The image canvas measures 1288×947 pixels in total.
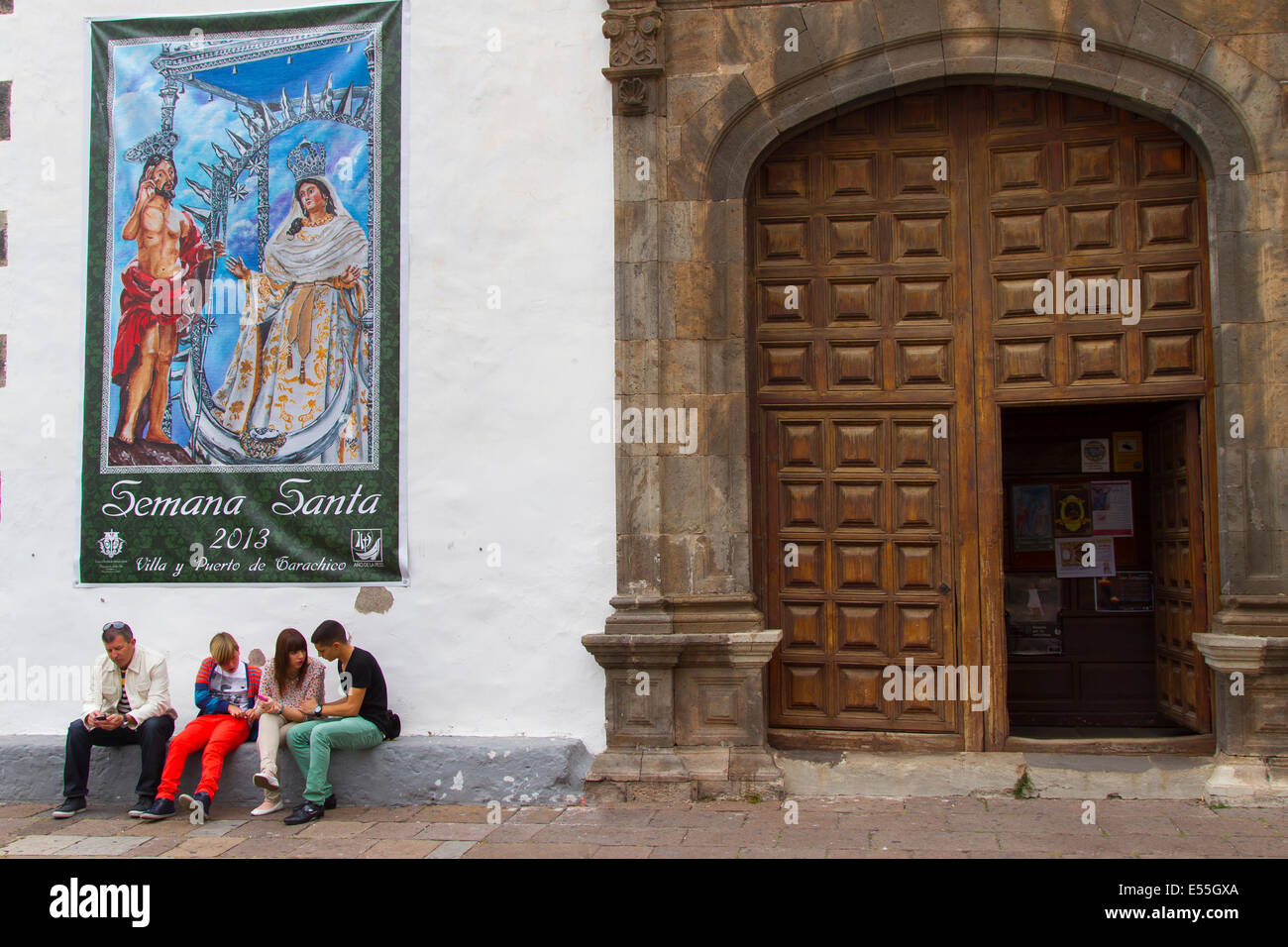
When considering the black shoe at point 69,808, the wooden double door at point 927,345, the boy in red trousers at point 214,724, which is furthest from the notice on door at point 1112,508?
the black shoe at point 69,808


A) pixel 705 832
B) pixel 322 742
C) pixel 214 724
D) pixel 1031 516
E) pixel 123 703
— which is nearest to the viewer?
pixel 705 832

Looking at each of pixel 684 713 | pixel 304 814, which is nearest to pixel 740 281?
pixel 684 713

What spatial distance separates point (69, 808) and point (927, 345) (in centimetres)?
585

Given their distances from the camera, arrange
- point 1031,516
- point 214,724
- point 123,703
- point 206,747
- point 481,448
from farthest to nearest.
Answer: point 1031,516, point 481,448, point 123,703, point 214,724, point 206,747

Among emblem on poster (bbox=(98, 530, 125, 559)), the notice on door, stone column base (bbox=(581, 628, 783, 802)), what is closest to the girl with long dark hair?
emblem on poster (bbox=(98, 530, 125, 559))

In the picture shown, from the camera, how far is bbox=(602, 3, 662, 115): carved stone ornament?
7.19 meters

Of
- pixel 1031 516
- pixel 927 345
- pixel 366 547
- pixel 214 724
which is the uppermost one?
pixel 927 345

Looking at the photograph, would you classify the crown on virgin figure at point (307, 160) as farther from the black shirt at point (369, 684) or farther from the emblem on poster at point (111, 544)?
the black shirt at point (369, 684)

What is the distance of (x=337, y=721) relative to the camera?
6.95 meters

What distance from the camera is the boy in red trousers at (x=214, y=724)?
692 cm

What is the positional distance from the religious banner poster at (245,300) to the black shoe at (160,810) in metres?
1.39

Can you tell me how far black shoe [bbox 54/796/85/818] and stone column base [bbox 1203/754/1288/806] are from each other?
6.50 m

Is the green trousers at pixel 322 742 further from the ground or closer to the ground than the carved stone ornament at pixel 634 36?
closer to the ground

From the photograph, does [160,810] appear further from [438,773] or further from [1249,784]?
[1249,784]
